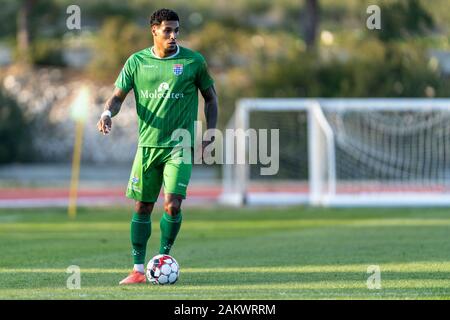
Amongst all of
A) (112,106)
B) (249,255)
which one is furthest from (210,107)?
(249,255)

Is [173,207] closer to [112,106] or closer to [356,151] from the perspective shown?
[112,106]

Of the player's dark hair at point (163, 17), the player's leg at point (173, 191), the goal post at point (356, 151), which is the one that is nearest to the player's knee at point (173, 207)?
the player's leg at point (173, 191)

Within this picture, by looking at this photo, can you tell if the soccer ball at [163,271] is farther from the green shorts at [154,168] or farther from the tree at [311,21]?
the tree at [311,21]

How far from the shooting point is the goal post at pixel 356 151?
29.3m

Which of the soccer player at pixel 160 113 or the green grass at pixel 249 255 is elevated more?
the soccer player at pixel 160 113

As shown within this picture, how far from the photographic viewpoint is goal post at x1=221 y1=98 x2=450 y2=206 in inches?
1155

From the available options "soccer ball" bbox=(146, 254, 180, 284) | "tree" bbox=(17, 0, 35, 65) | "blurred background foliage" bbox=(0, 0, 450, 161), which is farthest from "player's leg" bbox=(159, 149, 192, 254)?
"tree" bbox=(17, 0, 35, 65)

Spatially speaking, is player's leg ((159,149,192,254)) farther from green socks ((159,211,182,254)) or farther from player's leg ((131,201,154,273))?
player's leg ((131,201,154,273))

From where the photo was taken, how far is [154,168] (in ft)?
39.5

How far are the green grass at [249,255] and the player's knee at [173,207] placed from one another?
698mm

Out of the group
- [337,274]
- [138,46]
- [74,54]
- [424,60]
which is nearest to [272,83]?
[424,60]

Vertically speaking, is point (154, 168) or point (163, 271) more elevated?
point (154, 168)

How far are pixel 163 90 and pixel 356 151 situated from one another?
20884 millimetres

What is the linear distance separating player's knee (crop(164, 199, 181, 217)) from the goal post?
16764mm
